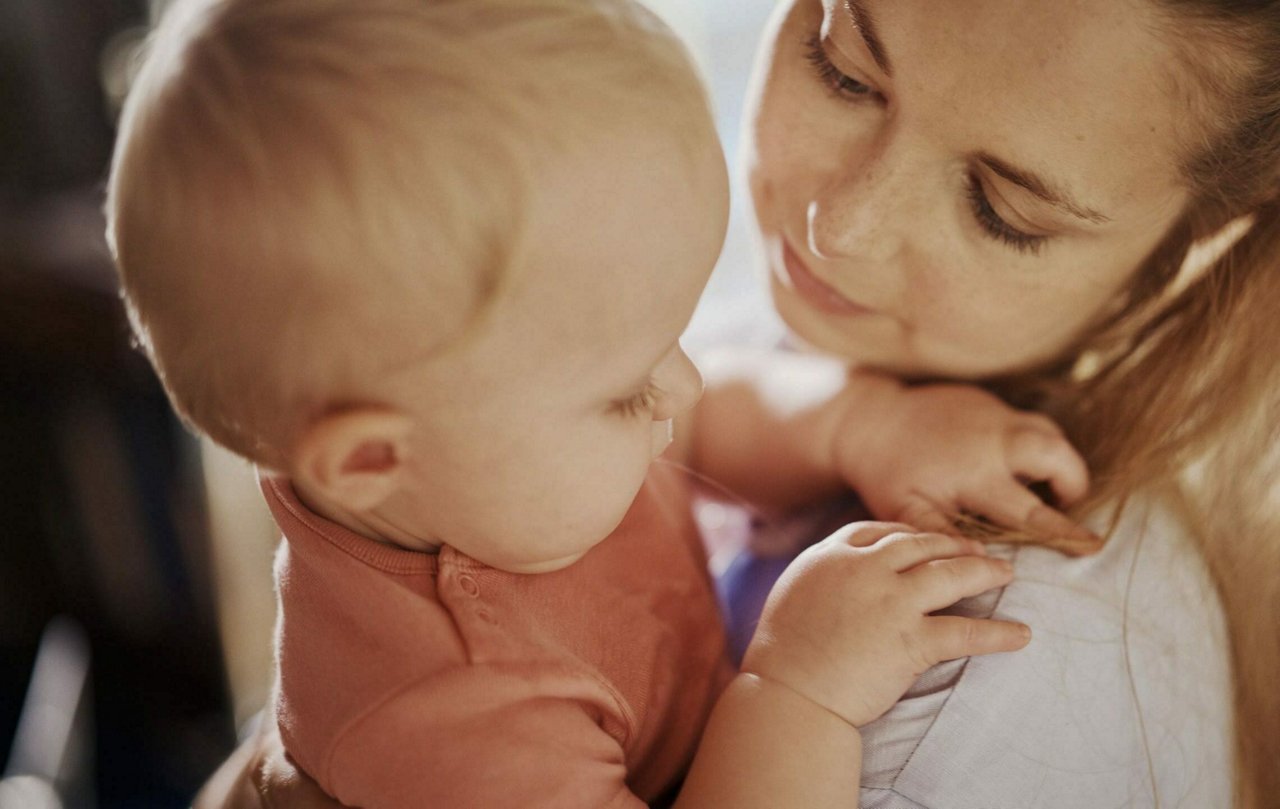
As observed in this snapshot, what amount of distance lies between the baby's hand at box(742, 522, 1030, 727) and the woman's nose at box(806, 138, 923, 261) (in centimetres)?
27

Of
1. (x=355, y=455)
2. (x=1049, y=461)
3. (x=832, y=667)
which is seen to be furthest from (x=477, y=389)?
(x=1049, y=461)

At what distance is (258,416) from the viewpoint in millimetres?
662

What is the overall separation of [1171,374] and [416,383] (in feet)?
2.45

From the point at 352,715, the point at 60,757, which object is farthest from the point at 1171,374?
the point at 60,757

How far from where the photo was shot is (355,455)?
68 cm

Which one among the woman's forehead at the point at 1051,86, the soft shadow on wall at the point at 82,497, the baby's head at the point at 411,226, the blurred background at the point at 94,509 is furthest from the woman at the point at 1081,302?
the soft shadow on wall at the point at 82,497

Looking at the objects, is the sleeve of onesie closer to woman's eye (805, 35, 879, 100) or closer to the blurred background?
woman's eye (805, 35, 879, 100)

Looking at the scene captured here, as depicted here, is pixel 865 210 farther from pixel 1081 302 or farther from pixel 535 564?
pixel 535 564

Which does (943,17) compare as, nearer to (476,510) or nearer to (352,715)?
(476,510)

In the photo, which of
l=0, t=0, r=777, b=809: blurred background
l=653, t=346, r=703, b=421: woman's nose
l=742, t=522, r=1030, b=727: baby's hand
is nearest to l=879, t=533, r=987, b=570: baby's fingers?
l=742, t=522, r=1030, b=727: baby's hand

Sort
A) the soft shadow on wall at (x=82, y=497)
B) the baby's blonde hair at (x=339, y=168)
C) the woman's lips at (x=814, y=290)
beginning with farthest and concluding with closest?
the soft shadow on wall at (x=82, y=497) < the woman's lips at (x=814, y=290) < the baby's blonde hair at (x=339, y=168)

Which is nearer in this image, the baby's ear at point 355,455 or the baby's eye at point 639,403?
the baby's ear at point 355,455

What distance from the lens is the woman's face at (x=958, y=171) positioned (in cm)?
78

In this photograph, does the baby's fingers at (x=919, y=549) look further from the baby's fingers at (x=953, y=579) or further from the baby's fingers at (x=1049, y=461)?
the baby's fingers at (x=1049, y=461)
